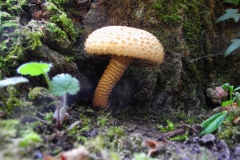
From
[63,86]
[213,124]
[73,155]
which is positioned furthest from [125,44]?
[73,155]

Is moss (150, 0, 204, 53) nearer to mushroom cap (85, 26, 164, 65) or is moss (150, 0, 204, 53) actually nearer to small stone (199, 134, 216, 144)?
mushroom cap (85, 26, 164, 65)

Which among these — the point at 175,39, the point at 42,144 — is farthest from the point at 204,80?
the point at 42,144

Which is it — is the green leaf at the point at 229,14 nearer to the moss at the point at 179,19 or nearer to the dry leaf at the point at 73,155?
the moss at the point at 179,19

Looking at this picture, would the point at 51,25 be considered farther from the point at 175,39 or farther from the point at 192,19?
the point at 192,19

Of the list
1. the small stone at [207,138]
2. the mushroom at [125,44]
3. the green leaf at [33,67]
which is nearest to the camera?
the green leaf at [33,67]

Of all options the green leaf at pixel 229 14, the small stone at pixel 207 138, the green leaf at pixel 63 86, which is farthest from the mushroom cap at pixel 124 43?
the green leaf at pixel 229 14

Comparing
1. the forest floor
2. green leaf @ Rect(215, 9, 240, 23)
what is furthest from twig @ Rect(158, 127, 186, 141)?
green leaf @ Rect(215, 9, 240, 23)
